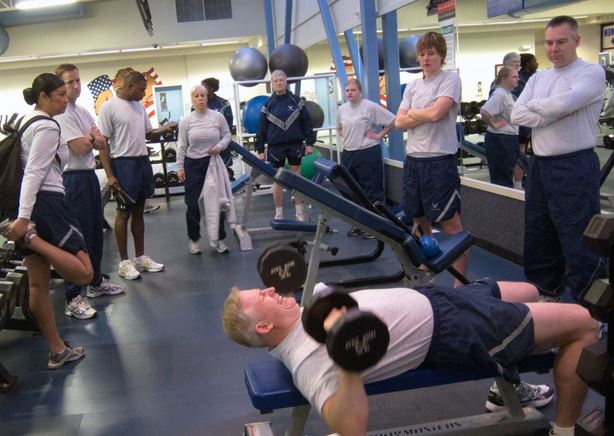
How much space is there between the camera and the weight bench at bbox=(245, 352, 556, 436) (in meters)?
1.74

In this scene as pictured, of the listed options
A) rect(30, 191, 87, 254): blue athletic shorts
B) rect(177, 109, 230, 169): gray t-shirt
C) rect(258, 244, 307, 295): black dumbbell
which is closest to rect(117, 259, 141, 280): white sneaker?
rect(177, 109, 230, 169): gray t-shirt

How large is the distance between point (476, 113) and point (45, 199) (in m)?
4.73

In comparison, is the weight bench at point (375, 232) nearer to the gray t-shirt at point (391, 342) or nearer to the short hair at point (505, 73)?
the gray t-shirt at point (391, 342)

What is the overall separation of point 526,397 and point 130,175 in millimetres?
2928

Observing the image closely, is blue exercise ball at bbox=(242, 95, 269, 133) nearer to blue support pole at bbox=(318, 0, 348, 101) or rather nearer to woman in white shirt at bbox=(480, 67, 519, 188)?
blue support pole at bbox=(318, 0, 348, 101)

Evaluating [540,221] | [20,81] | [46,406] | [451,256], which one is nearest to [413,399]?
[451,256]

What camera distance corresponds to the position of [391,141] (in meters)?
6.14

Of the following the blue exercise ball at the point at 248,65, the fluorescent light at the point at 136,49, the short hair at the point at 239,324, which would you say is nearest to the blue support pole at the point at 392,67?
the blue exercise ball at the point at 248,65

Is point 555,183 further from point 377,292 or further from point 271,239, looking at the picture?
point 271,239

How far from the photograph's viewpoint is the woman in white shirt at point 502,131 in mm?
4219

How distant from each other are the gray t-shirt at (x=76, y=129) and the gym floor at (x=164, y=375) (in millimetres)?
923

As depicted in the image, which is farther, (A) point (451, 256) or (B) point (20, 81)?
(B) point (20, 81)

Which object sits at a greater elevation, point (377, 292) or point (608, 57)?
point (608, 57)

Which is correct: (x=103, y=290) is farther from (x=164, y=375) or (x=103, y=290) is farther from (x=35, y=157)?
(x=35, y=157)
